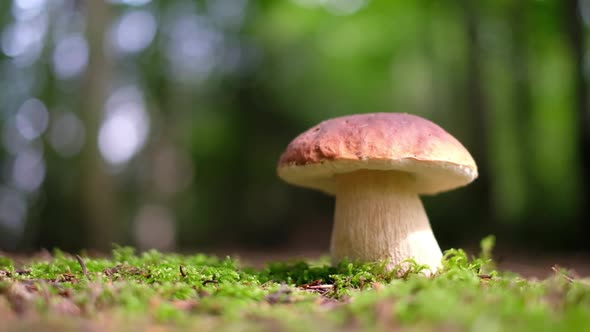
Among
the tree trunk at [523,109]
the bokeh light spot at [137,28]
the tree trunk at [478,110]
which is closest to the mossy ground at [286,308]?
the tree trunk at [478,110]

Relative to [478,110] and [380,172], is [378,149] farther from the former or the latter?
[478,110]

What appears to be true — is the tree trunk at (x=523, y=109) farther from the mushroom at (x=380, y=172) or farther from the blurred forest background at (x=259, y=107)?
the mushroom at (x=380, y=172)

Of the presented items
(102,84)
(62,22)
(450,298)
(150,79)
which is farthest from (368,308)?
(150,79)

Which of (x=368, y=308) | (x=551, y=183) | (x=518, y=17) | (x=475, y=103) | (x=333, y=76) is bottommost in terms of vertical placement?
(x=551, y=183)

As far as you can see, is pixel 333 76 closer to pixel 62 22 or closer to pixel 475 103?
pixel 475 103

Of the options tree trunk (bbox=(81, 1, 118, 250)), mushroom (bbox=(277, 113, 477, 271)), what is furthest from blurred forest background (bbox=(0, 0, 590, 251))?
mushroom (bbox=(277, 113, 477, 271))

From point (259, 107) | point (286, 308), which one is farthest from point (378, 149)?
point (259, 107)
